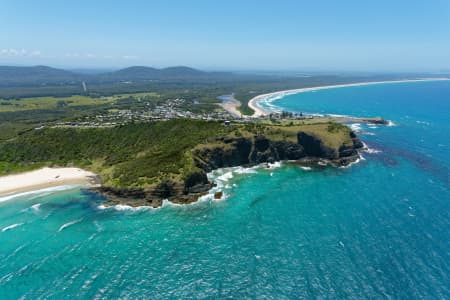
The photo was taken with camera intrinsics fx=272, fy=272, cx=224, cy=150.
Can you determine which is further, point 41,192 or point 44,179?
point 44,179

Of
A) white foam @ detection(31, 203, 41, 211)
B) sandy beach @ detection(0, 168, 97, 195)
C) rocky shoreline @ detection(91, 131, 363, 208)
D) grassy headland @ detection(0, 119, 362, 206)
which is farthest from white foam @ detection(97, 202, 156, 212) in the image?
sandy beach @ detection(0, 168, 97, 195)

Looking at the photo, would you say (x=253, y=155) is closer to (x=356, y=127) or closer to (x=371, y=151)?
(x=371, y=151)

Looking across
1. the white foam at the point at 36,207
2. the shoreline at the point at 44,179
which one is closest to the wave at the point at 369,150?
the shoreline at the point at 44,179

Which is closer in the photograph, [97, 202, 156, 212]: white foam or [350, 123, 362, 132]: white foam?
[97, 202, 156, 212]: white foam

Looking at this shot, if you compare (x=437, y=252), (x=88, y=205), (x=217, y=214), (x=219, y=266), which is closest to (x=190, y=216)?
(x=217, y=214)

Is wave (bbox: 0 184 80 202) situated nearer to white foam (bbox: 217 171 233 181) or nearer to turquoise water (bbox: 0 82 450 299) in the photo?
turquoise water (bbox: 0 82 450 299)

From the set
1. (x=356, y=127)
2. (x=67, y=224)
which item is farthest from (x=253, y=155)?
(x=356, y=127)
